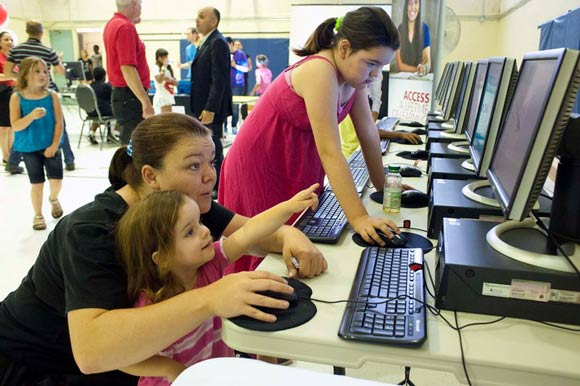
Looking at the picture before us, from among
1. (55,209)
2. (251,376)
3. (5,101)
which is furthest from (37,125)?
(251,376)

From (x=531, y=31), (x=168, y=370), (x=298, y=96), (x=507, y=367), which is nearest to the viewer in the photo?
(x=507, y=367)

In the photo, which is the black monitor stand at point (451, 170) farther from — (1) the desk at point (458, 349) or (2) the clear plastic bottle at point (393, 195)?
(1) the desk at point (458, 349)

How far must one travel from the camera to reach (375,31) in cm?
136

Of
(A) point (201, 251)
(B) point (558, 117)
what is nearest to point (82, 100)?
(A) point (201, 251)

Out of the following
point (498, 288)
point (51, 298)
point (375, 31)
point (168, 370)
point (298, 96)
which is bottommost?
point (168, 370)

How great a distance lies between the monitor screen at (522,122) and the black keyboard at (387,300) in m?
0.26

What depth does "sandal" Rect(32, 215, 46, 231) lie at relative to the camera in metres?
3.35

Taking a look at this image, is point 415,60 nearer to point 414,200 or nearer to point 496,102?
point 414,200

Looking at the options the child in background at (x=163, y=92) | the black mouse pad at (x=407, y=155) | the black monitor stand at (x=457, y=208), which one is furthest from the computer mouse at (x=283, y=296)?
the child in background at (x=163, y=92)

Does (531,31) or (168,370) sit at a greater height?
(531,31)

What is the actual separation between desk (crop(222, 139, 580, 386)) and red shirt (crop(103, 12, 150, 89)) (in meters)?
2.91

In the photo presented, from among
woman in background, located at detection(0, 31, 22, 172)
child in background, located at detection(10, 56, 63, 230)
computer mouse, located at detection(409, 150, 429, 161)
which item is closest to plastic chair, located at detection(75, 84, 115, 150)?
woman in background, located at detection(0, 31, 22, 172)

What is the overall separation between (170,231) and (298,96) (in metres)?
0.75

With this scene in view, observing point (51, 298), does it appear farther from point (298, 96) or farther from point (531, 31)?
point (531, 31)
